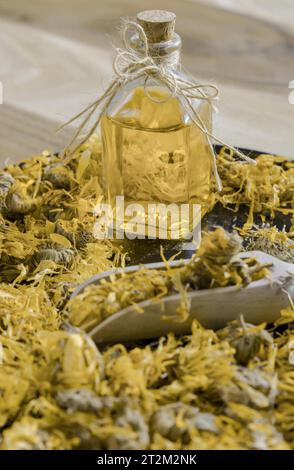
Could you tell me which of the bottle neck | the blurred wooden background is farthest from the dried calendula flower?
the blurred wooden background

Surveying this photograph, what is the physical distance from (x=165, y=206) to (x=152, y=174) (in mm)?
36

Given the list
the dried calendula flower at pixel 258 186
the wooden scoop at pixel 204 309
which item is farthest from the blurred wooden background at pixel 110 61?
the wooden scoop at pixel 204 309

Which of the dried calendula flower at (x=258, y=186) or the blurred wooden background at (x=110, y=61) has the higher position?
the dried calendula flower at (x=258, y=186)

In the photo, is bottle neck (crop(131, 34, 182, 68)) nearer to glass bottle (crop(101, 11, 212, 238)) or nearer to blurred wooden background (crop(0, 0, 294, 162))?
glass bottle (crop(101, 11, 212, 238))

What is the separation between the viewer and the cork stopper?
0.76 meters

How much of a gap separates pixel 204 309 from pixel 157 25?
0.93 feet

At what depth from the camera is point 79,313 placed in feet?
2.09

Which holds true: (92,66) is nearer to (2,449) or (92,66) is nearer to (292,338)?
(292,338)

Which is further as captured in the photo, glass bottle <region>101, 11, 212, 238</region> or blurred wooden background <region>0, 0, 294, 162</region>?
blurred wooden background <region>0, 0, 294, 162</region>

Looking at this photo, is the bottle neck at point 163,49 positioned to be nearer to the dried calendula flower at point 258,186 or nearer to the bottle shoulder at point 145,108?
the bottle shoulder at point 145,108

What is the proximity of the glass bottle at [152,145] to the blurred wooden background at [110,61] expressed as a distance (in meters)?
0.31

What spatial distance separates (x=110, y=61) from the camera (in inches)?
61.1

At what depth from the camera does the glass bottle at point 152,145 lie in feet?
2.70

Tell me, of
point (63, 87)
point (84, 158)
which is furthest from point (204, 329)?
point (63, 87)
